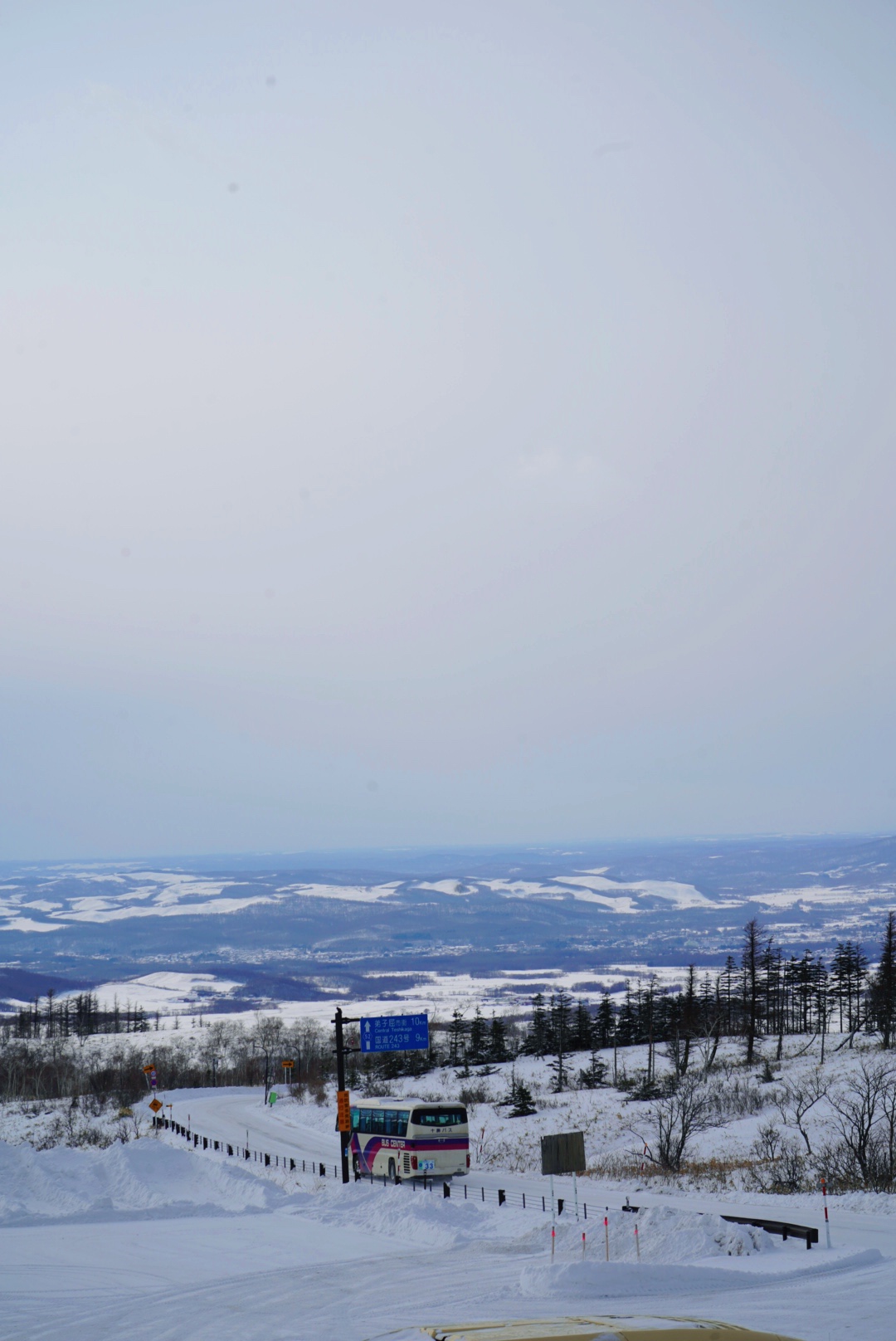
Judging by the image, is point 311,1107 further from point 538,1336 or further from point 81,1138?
point 538,1336

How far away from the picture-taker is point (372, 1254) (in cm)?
2478

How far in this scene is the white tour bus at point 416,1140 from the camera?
38.9 meters

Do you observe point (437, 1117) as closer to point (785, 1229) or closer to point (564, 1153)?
point (564, 1153)

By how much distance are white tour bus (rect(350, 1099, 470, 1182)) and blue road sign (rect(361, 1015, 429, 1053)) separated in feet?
7.67

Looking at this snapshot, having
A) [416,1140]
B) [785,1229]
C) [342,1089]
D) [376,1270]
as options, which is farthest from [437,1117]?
[785,1229]

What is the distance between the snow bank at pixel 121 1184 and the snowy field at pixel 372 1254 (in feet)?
0.33

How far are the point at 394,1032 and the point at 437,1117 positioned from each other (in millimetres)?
4601

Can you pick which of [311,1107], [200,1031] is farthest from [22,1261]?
[200,1031]

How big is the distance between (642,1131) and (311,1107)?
25.8 m

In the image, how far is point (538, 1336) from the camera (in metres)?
8.70

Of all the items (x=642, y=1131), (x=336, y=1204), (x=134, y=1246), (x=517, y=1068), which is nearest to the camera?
(x=134, y=1246)

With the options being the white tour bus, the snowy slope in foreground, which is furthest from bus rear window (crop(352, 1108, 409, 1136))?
the snowy slope in foreground

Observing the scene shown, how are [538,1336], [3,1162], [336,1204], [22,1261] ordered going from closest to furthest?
[538,1336] < [22,1261] < [336,1204] < [3,1162]

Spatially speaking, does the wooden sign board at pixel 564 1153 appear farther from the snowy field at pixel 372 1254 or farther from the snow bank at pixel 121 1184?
the snow bank at pixel 121 1184
